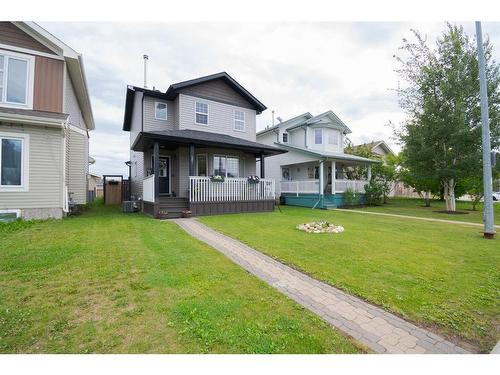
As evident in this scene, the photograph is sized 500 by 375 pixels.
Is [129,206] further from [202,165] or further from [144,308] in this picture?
[144,308]

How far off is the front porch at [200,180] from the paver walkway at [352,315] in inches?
290

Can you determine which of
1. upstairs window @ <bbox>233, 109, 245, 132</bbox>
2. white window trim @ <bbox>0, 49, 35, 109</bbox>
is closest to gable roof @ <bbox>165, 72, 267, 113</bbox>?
upstairs window @ <bbox>233, 109, 245, 132</bbox>

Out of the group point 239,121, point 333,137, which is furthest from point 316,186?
point 239,121

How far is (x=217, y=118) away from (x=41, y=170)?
29.7 ft

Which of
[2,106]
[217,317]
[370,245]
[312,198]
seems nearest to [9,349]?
[217,317]

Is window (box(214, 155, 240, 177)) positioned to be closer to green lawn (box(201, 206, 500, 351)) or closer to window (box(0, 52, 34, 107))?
green lawn (box(201, 206, 500, 351))

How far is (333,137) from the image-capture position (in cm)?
2120

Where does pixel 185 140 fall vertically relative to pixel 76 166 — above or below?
above

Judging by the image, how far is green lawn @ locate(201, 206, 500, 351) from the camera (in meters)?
2.95

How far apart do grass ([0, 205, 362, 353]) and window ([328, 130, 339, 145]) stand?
59.8ft

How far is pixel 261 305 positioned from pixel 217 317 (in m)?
0.61

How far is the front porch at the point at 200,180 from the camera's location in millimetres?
11602

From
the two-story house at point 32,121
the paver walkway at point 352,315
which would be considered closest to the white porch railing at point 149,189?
the two-story house at point 32,121

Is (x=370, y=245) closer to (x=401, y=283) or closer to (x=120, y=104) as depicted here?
(x=401, y=283)
